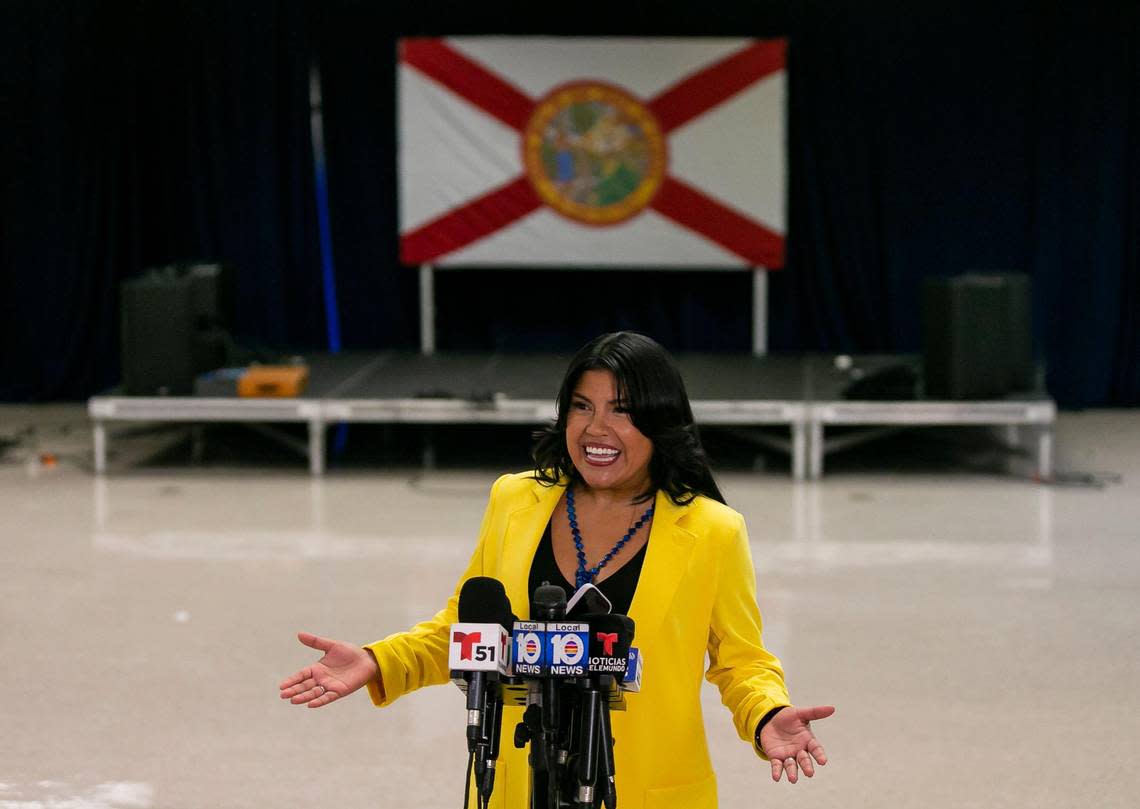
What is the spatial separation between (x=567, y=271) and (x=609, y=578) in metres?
7.57

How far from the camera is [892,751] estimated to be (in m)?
4.37

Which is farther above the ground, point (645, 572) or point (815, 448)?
point (645, 572)

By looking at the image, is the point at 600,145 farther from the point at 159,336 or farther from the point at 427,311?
the point at 159,336

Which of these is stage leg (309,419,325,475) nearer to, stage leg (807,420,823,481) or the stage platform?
the stage platform

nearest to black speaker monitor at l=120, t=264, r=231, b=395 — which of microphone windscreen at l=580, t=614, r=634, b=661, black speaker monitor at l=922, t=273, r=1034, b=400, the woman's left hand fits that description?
black speaker monitor at l=922, t=273, r=1034, b=400

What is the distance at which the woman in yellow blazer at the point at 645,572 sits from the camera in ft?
7.54

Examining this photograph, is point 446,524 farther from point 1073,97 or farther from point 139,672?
point 1073,97

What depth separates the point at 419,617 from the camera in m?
5.55

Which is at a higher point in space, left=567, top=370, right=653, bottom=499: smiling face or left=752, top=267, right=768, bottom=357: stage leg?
left=567, top=370, right=653, bottom=499: smiling face

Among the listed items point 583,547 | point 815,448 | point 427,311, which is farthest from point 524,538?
point 427,311

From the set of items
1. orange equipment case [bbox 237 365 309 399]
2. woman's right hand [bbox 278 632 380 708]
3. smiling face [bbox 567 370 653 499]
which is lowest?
orange equipment case [bbox 237 365 309 399]

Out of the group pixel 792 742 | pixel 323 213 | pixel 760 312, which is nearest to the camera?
pixel 792 742

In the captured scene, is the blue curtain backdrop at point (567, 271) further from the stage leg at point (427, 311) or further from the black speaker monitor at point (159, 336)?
the black speaker monitor at point (159, 336)

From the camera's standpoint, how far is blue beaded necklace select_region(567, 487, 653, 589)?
2.32m
